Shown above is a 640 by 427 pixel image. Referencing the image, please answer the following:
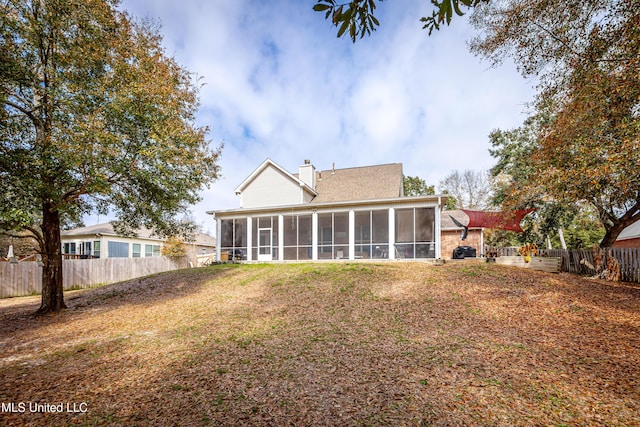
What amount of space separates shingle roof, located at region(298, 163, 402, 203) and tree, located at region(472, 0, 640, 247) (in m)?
10.4

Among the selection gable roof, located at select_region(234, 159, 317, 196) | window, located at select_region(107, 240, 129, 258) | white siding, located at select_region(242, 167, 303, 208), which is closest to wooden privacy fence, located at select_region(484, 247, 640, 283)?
gable roof, located at select_region(234, 159, 317, 196)

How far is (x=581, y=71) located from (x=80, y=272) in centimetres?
2238

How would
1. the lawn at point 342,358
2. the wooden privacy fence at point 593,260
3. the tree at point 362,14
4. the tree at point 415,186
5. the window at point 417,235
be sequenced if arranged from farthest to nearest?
the tree at point 415,186 → the window at point 417,235 → the wooden privacy fence at point 593,260 → the lawn at point 342,358 → the tree at point 362,14

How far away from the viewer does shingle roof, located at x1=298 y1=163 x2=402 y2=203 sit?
19.7 meters

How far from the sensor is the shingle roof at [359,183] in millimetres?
19656

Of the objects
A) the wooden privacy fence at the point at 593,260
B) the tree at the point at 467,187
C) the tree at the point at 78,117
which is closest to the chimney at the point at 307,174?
the tree at the point at 78,117

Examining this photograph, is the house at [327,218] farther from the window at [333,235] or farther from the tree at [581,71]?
the tree at [581,71]

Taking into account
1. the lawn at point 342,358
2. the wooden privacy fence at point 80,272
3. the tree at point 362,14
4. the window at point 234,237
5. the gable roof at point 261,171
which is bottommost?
the wooden privacy fence at point 80,272

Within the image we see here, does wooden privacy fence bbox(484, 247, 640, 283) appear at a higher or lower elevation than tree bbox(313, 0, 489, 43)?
lower

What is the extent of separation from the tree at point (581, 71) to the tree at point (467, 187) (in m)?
25.8

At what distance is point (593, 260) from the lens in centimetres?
1345

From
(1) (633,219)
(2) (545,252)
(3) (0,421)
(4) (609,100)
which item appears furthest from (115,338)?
(2) (545,252)

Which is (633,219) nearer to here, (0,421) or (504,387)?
(504,387)

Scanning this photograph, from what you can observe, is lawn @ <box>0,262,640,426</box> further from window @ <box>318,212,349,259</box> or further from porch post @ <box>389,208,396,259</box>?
window @ <box>318,212,349,259</box>
